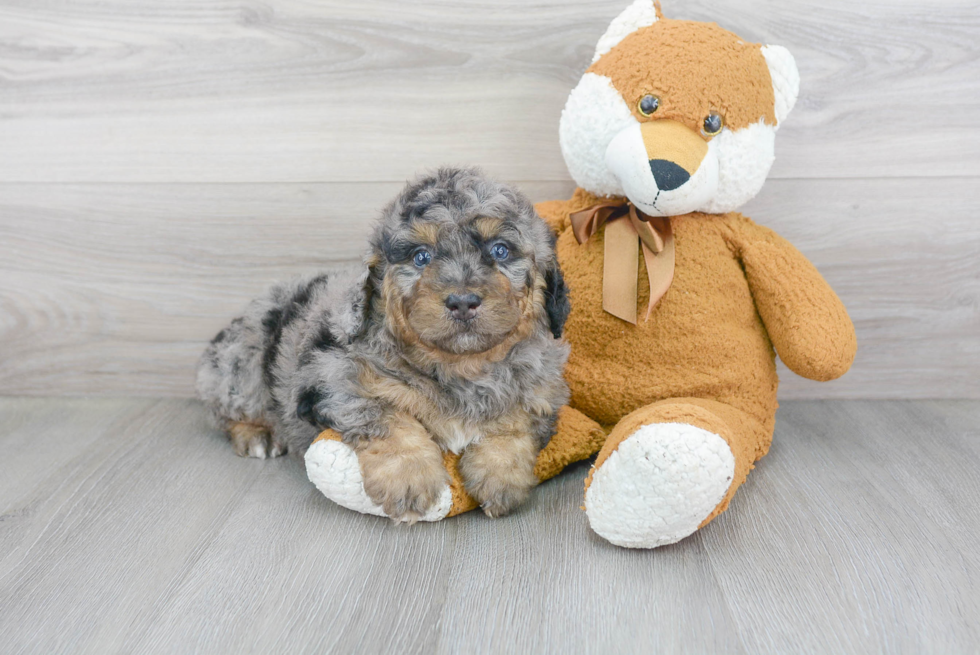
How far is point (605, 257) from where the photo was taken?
1978 millimetres

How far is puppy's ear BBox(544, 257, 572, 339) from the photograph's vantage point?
1.84 meters

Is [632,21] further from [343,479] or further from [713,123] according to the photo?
[343,479]

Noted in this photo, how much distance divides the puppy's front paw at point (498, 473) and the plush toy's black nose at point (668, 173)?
72cm

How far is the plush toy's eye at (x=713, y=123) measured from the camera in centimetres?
183

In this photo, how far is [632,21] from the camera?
6.53ft

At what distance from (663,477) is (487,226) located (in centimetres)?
67

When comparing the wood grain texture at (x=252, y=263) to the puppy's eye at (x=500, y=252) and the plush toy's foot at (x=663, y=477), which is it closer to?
the puppy's eye at (x=500, y=252)

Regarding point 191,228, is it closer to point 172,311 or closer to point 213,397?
point 172,311

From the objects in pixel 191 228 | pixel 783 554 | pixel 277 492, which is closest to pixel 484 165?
pixel 191 228

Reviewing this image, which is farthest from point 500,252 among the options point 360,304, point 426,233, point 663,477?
point 663,477

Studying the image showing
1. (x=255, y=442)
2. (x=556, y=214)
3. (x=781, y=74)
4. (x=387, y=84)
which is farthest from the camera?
(x=387, y=84)

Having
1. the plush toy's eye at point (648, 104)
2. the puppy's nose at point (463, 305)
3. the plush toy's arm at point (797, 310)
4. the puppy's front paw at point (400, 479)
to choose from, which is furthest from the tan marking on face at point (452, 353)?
the plush toy's arm at point (797, 310)

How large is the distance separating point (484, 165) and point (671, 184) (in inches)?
32.0

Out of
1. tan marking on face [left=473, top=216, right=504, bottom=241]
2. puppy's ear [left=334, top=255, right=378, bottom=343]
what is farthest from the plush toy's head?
puppy's ear [left=334, top=255, right=378, bottom=343]
